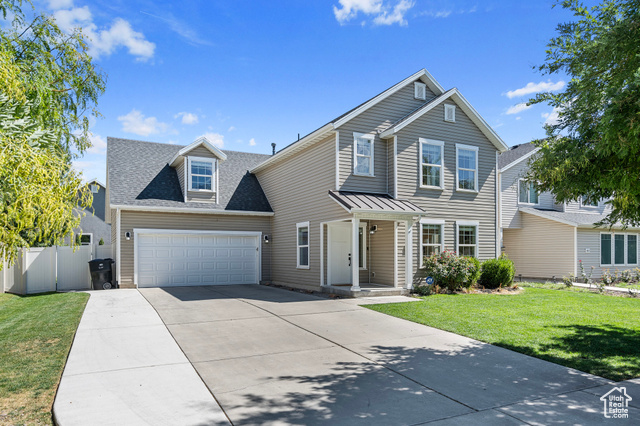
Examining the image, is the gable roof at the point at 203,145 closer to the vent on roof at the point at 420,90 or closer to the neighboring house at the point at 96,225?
the vent on roof at the point at 420,90

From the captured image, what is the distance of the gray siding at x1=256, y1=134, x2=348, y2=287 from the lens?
15172 millimetres

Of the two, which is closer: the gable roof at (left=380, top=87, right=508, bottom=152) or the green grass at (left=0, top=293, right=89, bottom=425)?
the green grass at (left=0, top=293, right=89, bottom=425)

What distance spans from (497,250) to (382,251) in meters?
5.18

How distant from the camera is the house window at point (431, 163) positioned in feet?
52.3

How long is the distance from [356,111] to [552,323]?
8.87m

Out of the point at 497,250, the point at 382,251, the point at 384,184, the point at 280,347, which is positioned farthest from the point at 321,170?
the point at 280,347

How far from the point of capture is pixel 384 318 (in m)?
10.1

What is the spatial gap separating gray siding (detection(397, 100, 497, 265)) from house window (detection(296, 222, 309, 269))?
3.71 m

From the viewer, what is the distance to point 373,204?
45.8 feet

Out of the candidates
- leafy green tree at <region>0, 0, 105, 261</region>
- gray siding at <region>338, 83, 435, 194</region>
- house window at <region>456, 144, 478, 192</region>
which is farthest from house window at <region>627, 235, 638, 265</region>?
leafy green tree at <region>0, 0, 105, 261</region>

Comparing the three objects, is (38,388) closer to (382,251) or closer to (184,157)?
(382,251)

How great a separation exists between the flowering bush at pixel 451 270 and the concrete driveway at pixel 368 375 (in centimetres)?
575

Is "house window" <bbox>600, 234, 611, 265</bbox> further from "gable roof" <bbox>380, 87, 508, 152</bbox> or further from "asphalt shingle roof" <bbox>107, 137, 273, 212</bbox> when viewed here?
"asphalt shingle roof" <bbox>107, 137, 273, 212</bbox>

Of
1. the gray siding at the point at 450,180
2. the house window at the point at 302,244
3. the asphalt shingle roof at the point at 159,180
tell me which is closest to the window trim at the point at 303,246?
the house window at the point at 302,244
